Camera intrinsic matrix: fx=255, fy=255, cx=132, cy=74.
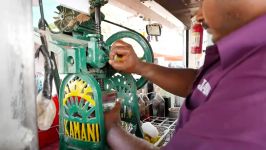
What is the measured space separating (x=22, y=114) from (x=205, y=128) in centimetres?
32

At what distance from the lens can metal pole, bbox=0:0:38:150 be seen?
0.37 meters

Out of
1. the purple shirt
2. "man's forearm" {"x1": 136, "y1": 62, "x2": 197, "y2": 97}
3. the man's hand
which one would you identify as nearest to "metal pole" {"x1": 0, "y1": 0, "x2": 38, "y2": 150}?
the purple shirt

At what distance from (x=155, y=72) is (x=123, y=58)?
0.20 m

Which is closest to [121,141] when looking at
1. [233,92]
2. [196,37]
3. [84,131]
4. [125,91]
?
[84,131]

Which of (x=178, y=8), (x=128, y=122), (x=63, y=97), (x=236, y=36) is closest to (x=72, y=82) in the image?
(x=63, y=97)

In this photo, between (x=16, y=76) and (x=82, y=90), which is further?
(x=82, y=90)

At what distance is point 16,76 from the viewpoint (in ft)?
1.25

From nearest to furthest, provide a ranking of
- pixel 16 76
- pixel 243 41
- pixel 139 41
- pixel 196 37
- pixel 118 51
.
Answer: pixel 16 76 < pixel 243 41 < pixel 118 51 < pixel 139 41 < pixel 196 37

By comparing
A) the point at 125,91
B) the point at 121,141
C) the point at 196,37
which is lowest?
the point at 121,141

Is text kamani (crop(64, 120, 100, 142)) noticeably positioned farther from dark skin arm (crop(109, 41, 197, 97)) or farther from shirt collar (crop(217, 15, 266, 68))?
shirt collar (crop(217, 15, 266, 68))

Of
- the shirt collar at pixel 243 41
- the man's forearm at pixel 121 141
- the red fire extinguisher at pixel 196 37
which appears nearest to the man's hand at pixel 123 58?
the man's forearm at pixel 121 141

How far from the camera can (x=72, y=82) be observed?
2.56 ft

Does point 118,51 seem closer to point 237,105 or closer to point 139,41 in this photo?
point 139,41

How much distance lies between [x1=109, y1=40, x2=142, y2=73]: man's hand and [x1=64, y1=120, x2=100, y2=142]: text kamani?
249 mm
